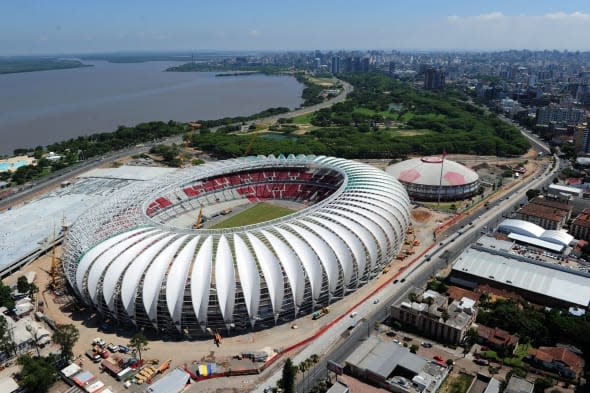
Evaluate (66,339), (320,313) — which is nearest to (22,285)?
(66,339)

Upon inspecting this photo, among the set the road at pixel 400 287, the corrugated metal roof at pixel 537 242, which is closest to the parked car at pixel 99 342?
the road at pixel 400 287

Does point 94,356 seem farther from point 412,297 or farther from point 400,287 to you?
point 400,287

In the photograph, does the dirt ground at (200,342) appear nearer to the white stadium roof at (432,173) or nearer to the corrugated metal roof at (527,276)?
the corrugated metal roof at (527,276)

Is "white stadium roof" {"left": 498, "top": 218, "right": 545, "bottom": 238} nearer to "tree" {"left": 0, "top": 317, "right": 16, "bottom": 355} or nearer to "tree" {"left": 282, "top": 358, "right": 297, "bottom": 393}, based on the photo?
"tree" {"left": 282, "top": 358, "right": 297, "bottom": 393}

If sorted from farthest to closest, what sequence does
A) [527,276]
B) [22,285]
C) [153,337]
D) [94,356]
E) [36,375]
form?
[527,276] < [22,285] < [153,337] < [94,356] < [36,375]

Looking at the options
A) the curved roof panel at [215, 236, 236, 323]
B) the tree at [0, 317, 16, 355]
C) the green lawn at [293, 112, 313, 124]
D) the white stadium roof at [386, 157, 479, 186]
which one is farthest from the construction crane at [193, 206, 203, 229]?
the green lawn at [293, 112, 313, 124]
